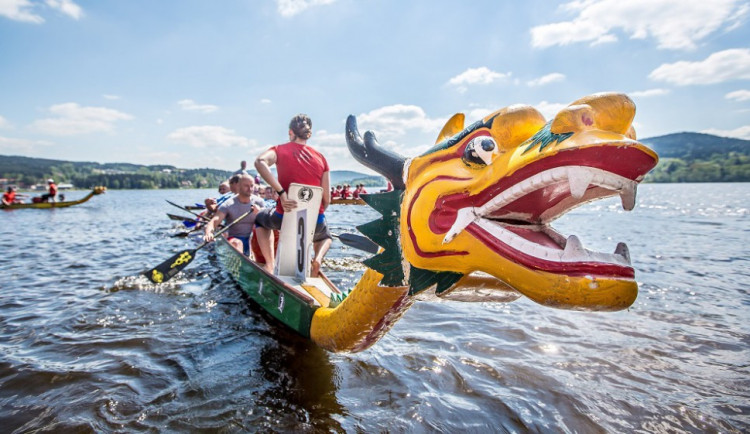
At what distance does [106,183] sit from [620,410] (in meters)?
162

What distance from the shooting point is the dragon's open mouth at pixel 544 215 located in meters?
1.35

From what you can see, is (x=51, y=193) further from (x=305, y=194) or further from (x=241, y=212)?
(x=305, y=194)

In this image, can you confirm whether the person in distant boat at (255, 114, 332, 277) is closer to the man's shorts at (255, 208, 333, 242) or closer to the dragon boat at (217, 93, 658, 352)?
the man's shorts at (255, 208, 333, 242)

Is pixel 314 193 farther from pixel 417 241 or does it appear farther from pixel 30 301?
pixel 30 301

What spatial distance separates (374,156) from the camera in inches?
99.9

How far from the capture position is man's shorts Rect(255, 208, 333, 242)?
4.52m

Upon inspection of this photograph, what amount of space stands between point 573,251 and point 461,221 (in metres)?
0.48

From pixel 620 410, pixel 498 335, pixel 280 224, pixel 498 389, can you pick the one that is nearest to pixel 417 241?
pixel 498 389

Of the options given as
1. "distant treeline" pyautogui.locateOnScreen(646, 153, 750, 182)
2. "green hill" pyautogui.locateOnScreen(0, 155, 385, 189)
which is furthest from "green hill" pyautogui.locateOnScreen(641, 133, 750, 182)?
"green hill" pyautogui.locateOnScreen(0, 155, 385, 189)

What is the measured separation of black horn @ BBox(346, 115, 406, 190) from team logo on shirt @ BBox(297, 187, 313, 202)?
5.39ft

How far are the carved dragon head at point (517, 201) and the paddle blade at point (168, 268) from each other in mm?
4795

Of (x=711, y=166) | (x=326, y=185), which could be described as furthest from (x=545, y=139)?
(x=711, y=166)

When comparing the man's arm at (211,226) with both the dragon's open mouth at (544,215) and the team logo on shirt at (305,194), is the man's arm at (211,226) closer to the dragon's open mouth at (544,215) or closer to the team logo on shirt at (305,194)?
the team logo on shirt at (305,194)

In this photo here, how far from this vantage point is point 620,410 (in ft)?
10.2
